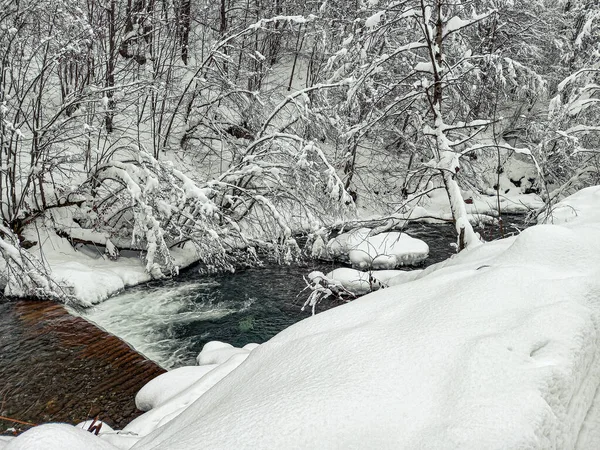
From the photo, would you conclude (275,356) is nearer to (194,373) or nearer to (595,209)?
(194,373)

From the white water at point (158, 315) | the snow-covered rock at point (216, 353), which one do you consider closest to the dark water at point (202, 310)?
the white water at point (158, 315)

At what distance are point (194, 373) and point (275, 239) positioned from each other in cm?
507

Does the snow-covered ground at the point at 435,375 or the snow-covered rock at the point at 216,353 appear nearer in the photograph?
the snow-covered ground at the point at 435,375

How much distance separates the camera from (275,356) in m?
2.55

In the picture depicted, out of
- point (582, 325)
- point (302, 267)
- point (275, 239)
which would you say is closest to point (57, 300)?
point (275, 239)

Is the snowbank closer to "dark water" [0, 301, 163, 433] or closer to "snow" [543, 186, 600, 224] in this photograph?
"dark water" [0, 301, 163, 433]

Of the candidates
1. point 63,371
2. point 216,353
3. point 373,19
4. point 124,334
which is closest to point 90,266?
point 124,334

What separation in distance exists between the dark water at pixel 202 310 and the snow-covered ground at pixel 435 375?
4.90 m

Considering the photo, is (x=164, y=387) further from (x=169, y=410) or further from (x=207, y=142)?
(x=207, y=142)

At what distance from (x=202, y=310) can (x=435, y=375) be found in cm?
706

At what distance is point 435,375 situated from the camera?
6.55 feet

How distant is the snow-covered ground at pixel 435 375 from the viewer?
5.83ft

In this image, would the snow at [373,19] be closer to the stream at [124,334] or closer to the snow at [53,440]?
the stream at [124,334]

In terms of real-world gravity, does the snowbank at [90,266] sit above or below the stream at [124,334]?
above
